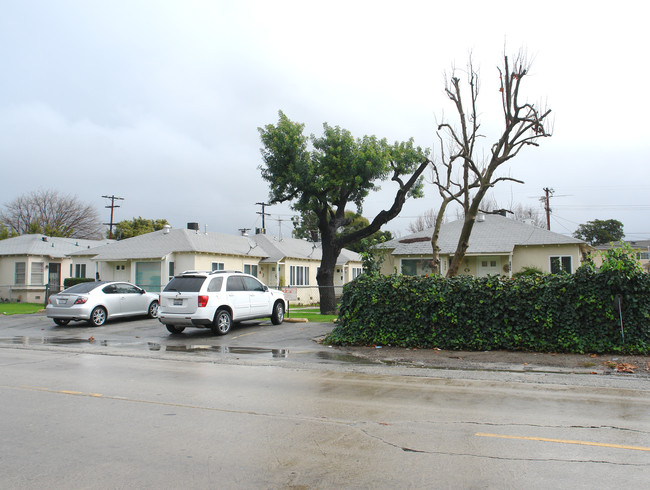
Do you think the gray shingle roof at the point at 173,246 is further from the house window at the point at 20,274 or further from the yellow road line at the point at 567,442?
the yellow road line at the point at 567,442

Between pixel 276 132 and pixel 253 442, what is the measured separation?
20088 mm

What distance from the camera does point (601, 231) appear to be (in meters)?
69.7

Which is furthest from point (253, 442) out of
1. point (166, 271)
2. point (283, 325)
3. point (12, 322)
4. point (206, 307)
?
point (166, 271)

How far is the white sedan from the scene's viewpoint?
18797 mm

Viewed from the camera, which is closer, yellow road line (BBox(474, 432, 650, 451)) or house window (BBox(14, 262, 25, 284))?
yellow road line (BBox(474, 432, 650, 451))

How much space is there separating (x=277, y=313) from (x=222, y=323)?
2.71 metres

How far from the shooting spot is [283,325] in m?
18.7

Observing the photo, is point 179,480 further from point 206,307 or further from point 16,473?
point 206,307

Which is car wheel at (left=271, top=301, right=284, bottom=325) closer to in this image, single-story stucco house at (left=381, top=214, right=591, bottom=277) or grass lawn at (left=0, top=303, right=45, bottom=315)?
single-story stucco house at (left=381, top=214, right=591, bottom=277)

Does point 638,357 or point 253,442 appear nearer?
point 253,442

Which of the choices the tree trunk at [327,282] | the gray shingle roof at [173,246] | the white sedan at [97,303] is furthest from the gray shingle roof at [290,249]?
the white sedan at [97,303]


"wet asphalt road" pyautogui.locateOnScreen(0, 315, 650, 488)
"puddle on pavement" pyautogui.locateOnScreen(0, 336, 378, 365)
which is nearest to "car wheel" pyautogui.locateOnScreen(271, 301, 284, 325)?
"puddle on pavement" pyautogui.locateOnScreen(0, 336, 378, 365)

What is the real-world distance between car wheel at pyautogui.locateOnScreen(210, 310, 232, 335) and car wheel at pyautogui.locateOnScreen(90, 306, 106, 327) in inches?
217

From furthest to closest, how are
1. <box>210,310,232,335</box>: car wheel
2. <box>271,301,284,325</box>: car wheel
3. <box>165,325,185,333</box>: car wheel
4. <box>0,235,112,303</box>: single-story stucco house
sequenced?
<box>0,235,112,303</box>: single-story stucco house < <box>271,301,284,325</box>: car wheel < <box>165,325,185,333</box>: car wheel < <box>210,310,232,335</box>: car wheel
